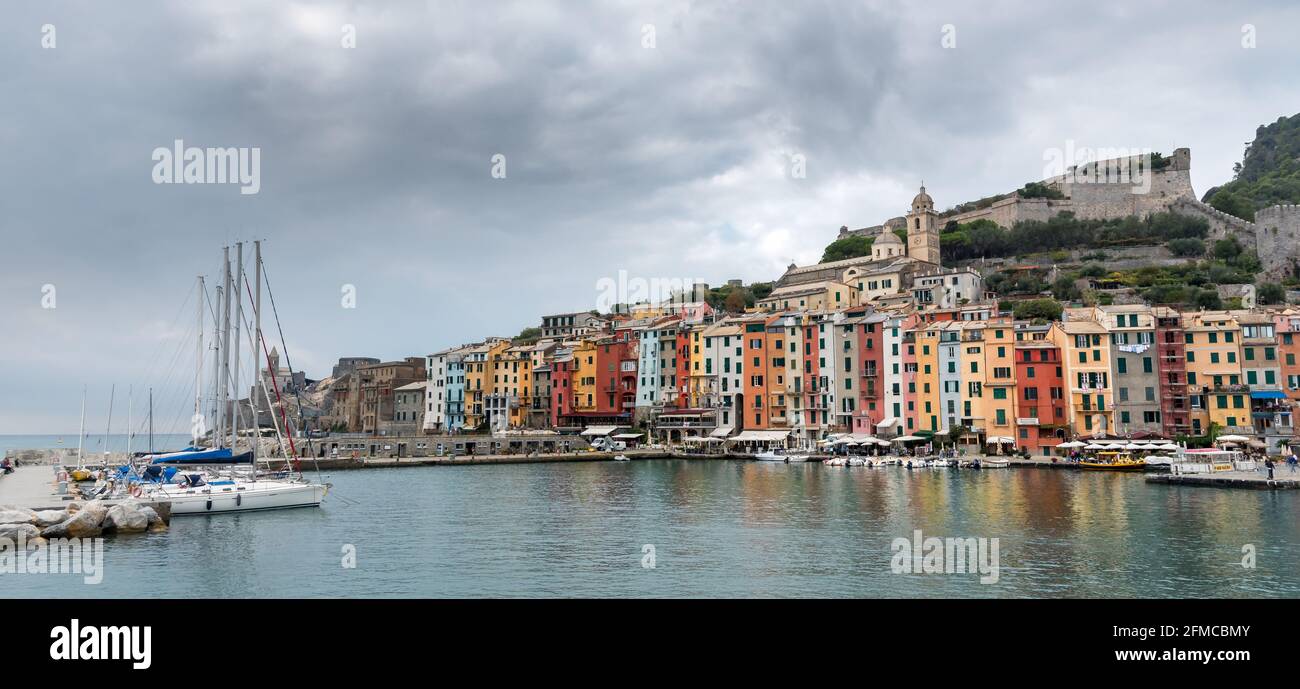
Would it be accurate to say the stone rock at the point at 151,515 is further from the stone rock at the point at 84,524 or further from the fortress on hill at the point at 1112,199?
the fortress on hill at the point at 1112,199

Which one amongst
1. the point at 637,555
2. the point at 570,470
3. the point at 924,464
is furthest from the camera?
the point at 570,470

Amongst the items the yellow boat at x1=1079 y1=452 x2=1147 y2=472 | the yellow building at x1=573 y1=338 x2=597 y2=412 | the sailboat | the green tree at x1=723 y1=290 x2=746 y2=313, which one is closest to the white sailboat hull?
the sailboat

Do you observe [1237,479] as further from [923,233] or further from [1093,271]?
[923,233]

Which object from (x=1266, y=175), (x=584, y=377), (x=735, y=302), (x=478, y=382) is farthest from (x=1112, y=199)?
(x=478, y=382)

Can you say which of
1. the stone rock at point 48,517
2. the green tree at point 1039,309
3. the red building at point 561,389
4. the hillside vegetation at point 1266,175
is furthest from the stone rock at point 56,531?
the hillside vegetation at point 1266,175

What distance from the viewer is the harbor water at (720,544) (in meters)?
19.2

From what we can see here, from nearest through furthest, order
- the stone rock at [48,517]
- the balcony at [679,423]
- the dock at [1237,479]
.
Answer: the stone rock at [48,517]
the dock at [1237,479]
the balcony at [679,423]

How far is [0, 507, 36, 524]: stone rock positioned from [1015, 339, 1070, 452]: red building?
2223 inches

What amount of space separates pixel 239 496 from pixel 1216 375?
58551mm

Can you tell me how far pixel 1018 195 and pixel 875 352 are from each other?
167 feet

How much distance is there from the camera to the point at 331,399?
121 m
